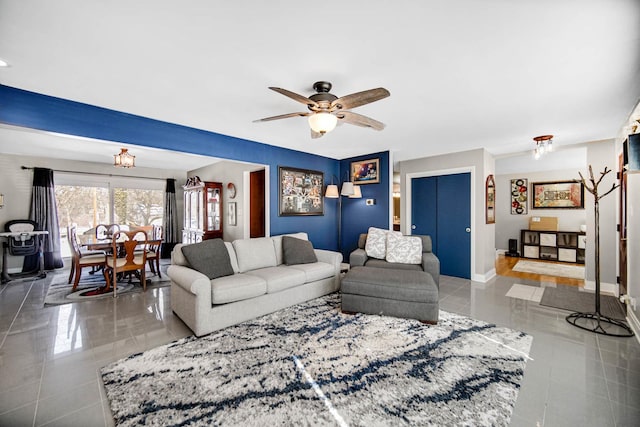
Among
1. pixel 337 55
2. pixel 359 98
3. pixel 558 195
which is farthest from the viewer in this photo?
pixel 558 195

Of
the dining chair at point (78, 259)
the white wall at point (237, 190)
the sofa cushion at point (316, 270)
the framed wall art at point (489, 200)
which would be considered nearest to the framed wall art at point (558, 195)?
the framed wall art at point (489, 200)

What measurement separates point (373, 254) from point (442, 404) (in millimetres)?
2517

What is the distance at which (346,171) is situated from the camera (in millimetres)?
5688

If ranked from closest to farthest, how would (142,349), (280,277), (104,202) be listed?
1. (142,349)
2. (280,277)
3. (104,202)

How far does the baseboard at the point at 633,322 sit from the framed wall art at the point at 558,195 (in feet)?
15.0

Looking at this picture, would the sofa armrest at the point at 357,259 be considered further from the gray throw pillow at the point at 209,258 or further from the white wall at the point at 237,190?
the white wall at the point at 237,190

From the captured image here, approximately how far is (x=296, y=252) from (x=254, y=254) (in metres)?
0.59

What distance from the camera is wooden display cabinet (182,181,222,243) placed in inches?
238

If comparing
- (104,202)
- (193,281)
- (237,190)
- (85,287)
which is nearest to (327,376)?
(193,281)

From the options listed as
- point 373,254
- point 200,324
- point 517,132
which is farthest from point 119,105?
point 517,132

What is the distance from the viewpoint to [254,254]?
365 centimetres

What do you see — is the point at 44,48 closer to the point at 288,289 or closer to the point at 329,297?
the point at 288,289

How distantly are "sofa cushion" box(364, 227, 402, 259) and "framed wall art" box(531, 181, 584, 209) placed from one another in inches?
204

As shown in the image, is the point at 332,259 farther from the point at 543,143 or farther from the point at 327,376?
the point at 543,143
